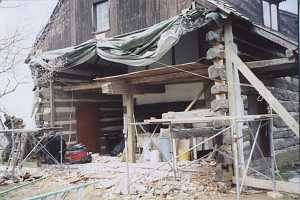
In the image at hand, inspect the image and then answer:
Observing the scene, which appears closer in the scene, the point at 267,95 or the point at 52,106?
the point at 267,95

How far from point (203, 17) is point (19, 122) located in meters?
6.91

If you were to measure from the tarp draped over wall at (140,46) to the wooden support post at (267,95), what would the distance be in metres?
0.99

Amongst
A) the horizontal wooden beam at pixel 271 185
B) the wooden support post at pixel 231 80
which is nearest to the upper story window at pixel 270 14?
the wooden support post at pixel 231 80

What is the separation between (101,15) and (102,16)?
7cm

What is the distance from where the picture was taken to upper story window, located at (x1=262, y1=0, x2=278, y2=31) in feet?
40.2

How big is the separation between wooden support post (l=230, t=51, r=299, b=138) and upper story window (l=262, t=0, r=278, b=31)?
5384mm

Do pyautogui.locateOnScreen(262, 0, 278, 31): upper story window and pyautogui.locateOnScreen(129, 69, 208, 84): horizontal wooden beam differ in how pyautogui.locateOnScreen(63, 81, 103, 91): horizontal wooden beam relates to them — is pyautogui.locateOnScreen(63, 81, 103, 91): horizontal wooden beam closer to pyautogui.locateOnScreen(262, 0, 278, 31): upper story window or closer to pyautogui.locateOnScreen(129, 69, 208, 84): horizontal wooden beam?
pyautogui.locateOnScreen(129, 69, 208, 84): horizontal wooden beam

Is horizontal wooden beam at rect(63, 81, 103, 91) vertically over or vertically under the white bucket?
over

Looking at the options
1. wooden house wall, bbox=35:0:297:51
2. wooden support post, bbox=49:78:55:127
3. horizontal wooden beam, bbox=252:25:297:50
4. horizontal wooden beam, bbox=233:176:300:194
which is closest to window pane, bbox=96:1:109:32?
wooden house wall, bbox=35:0:297:51

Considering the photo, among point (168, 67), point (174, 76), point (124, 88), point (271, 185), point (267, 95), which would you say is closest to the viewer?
point (267, 95)

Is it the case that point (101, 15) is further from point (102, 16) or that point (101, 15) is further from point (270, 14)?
point (270, 14)

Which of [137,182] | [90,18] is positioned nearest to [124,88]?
[90,18]

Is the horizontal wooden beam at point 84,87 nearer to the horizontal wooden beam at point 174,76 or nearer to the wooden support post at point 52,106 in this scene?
the wooden support post at point 52,106

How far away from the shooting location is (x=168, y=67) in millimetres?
9039
